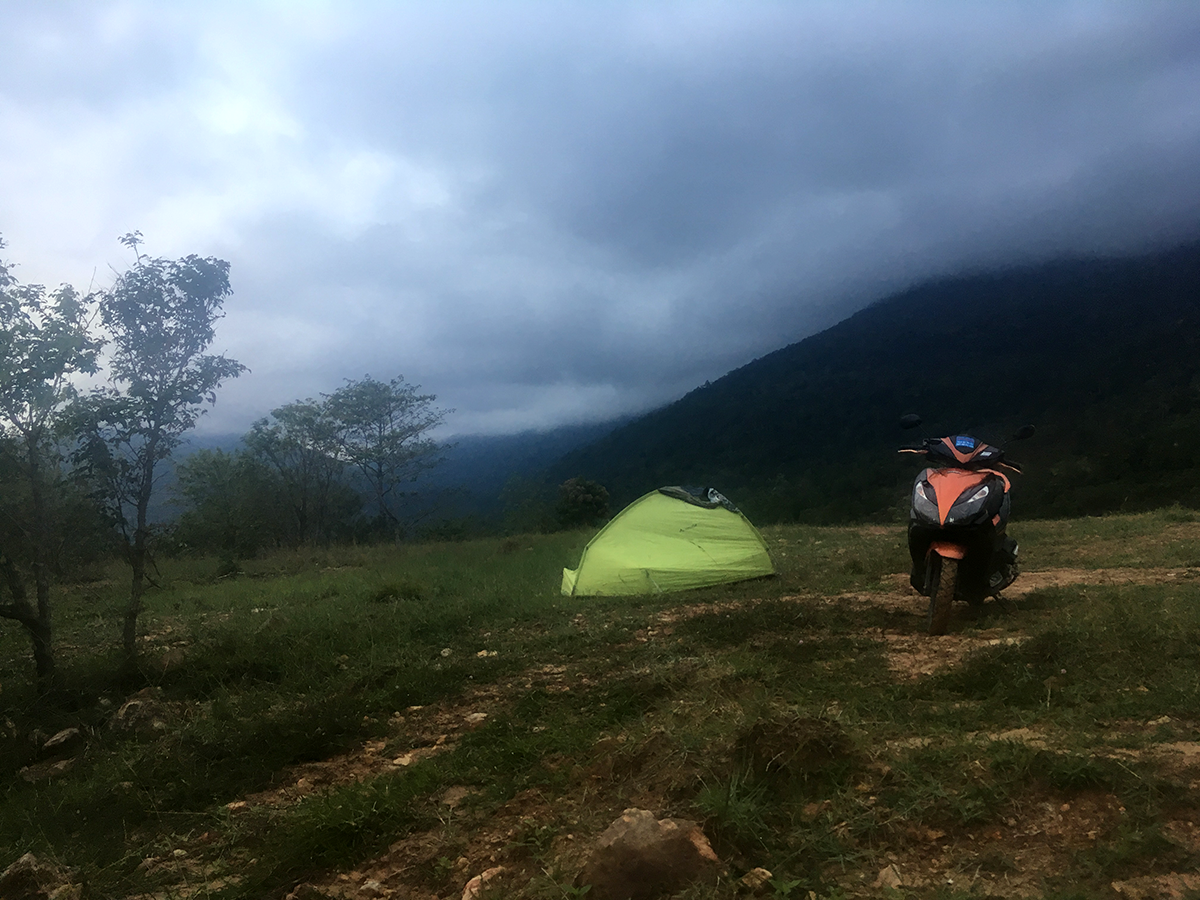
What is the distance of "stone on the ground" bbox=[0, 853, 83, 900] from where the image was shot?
245 centimetres

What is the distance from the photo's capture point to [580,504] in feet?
93.6

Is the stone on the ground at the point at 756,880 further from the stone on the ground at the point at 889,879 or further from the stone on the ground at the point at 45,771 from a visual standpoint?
the stone on the ground at the point at 45,771

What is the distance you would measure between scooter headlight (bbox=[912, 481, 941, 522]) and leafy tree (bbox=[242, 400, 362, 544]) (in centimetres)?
2682

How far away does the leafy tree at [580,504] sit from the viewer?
92.5ft

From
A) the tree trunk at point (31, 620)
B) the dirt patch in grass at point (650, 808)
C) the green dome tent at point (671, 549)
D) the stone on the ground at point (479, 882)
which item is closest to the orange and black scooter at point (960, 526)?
the dirt patch in grass at point (650, 808)

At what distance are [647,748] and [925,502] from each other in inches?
133

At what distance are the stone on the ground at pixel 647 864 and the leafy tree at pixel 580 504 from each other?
25556 millimetres

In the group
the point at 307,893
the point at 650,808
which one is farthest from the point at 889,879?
the point at 307,893

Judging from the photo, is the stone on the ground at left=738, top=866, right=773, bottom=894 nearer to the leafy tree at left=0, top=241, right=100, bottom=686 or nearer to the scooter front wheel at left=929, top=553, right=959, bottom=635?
the scooter front wheel at left=929, top=553, right=959, bottom=635

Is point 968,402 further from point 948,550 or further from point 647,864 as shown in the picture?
point 647,864

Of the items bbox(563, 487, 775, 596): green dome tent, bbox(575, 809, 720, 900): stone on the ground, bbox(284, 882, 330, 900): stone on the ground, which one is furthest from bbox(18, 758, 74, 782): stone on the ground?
bbox(563, 487, 775, 596): green dome tent

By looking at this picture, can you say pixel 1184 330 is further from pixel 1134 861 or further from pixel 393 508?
pixel 1134 861

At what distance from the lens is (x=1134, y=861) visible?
6.38 ft

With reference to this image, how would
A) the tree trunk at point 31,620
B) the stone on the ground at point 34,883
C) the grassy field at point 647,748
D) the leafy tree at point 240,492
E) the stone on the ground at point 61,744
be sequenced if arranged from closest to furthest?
the grassy field at point 647,748 < the stone on the ground at point 34,883 < the stone on the ground at point 61,744 < the tree trunk at point 31,620 < the leafy tree at point 240,492
